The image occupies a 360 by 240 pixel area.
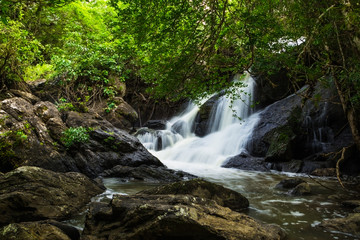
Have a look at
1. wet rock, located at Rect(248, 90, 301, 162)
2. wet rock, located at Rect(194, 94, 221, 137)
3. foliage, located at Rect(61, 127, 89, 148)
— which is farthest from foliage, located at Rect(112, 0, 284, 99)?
wet rock, located at Rect(194, 94, 221, 137)

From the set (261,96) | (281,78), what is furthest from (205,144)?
(281,78)

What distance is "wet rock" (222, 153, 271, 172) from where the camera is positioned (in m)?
10.7

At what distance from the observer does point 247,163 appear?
11.2 metres

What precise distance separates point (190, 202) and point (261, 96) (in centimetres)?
1390

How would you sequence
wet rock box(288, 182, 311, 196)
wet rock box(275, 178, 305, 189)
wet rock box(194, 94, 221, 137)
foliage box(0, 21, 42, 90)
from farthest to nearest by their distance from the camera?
wet rock box(194, 94, 221, 137) → foliage box(0, 21, 42, 90) → wet rock box(275, 178, 305, 189) → wet rock box(288, 182, 311, 196)

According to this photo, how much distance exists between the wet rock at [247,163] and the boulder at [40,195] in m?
7.38

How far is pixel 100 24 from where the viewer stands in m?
17.2

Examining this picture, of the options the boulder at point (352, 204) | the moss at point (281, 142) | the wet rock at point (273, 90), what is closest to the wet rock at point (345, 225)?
the boulder at point (352, 204)

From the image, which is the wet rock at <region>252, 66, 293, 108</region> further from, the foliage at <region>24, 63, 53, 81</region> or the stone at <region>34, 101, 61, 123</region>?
the foliage at <region>24, 63, 53, 81</region>

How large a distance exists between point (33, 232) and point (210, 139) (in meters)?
12.6

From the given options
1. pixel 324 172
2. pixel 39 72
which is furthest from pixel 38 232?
pixel 39 72

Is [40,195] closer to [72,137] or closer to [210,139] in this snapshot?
[72,137]

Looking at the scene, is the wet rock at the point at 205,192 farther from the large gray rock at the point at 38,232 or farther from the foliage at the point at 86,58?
the foliage at the point at 86,58

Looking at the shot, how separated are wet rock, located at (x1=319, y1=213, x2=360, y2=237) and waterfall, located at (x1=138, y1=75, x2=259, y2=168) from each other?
25.0ft
